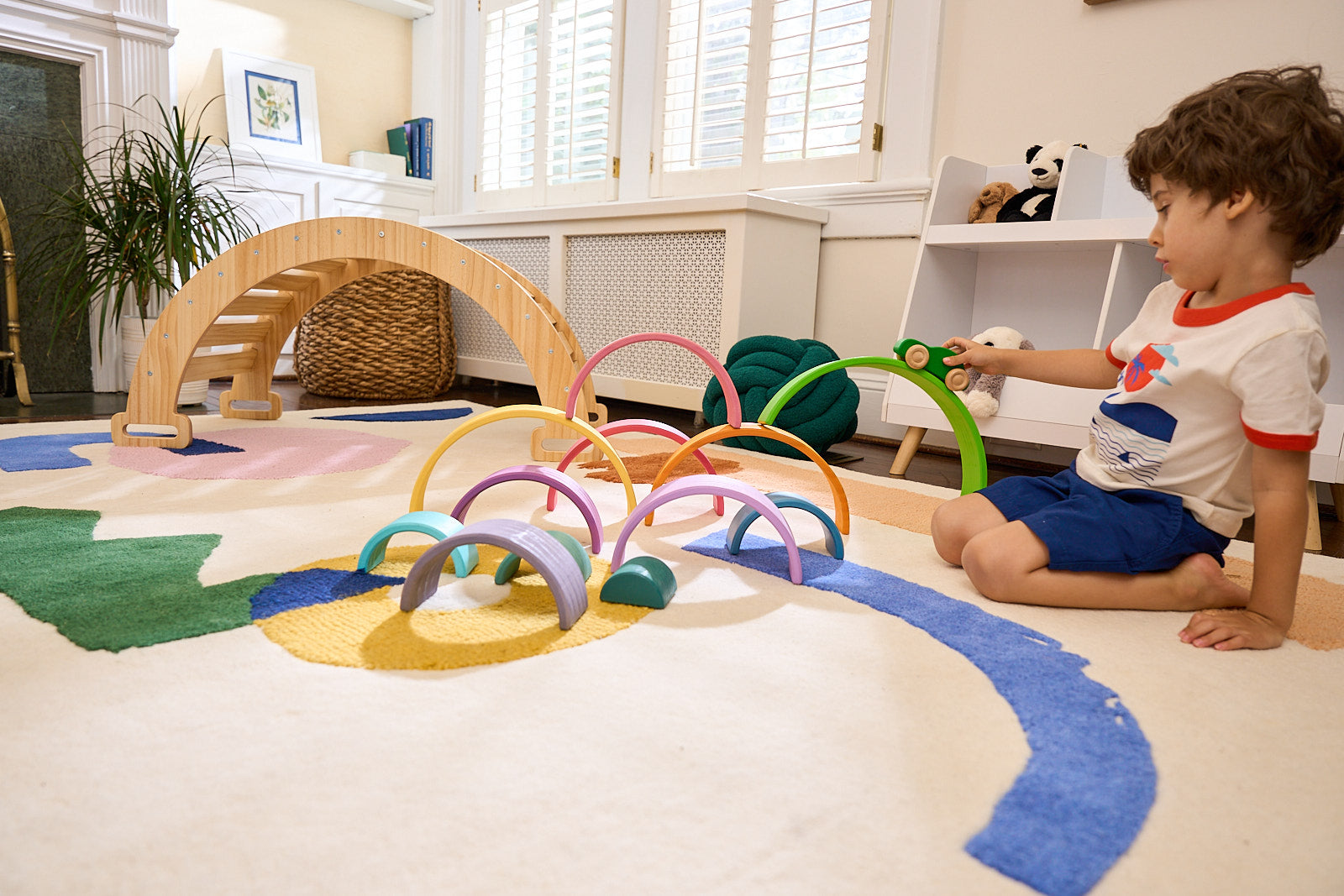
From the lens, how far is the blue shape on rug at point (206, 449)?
1691 mm

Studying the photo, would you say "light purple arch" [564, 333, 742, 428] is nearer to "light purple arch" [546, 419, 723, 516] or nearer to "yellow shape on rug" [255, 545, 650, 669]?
"light purple arch" [546, 419, 723, 516]

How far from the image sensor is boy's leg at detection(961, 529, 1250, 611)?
99 cm

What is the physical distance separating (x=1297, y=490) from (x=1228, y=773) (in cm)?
37

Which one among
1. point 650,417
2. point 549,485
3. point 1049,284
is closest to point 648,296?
point 650,417

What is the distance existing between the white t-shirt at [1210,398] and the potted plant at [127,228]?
2.03 m

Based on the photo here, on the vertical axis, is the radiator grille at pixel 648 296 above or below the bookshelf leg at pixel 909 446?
above

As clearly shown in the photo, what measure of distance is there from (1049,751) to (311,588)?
2.41ft

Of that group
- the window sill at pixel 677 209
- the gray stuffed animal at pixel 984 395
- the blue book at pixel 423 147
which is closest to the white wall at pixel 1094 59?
the window sill at pixel 677 209

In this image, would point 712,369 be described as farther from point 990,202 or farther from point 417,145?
point 417,145

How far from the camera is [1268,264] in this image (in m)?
0.92

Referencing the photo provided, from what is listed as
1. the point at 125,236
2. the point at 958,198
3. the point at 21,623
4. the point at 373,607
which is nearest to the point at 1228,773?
the point at 373,607

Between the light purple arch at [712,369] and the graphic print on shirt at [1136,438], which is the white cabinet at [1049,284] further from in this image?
the light purple arch at [712,369]

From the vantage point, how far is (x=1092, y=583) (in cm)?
100

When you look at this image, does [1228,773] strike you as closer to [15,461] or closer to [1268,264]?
[1268,264]
